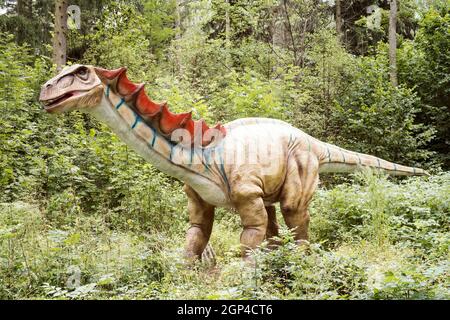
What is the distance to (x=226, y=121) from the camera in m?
9.95

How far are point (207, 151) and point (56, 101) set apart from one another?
4.28 ft

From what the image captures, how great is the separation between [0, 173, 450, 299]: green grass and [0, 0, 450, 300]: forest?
0.02m

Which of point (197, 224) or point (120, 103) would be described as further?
point (197, 224)

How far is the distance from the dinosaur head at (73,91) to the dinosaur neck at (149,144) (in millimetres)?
126

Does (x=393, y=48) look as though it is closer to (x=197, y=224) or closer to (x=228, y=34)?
(x=228, y=34)

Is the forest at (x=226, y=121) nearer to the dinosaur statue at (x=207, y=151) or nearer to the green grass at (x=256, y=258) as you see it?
the green grass at (x=256, y=258)

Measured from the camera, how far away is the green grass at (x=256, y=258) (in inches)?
135

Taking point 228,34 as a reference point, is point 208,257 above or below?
below

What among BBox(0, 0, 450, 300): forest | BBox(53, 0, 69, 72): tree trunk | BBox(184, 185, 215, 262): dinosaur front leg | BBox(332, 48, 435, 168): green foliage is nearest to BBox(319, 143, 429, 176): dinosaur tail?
BBox(0, 0, 450, 300): forest

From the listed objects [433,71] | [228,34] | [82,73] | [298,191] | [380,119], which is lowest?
[298,191]

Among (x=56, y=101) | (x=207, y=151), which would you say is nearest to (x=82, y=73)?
(x=56, y=101)

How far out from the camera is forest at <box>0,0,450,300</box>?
3.78 meters

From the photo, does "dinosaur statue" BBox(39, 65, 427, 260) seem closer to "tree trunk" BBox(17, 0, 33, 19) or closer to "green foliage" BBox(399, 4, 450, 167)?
"green foliage" BBox(399, 4, 450, 167)
